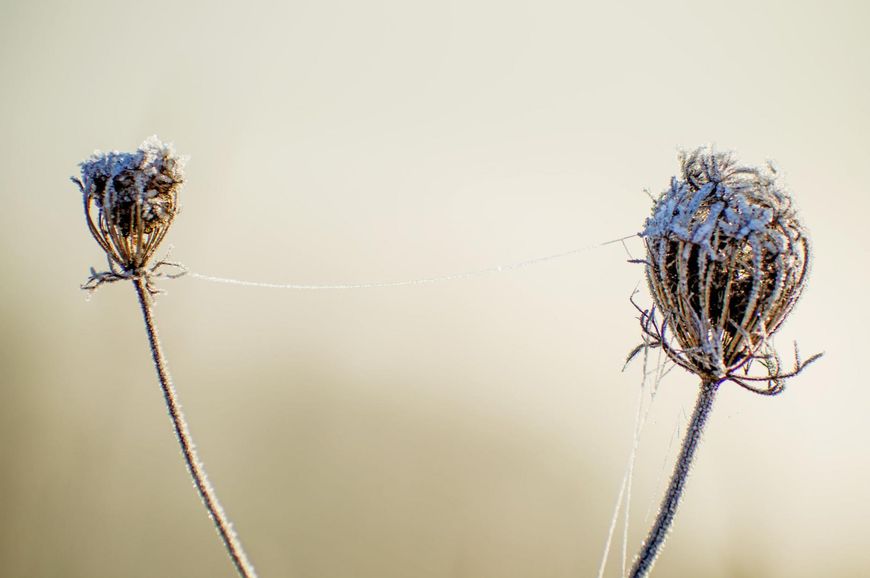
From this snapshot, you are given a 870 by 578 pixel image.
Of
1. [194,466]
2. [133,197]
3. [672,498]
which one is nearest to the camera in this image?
[672,498]

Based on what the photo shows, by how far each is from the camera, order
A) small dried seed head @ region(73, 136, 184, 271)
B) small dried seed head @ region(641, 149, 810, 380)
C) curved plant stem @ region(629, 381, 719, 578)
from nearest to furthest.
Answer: curved plant stem @ region(629, 381, 719, 578)
small dried seed head @ region(641, 149, 810, 380)
small dried seed head @ region(73, 136, 184, 271)

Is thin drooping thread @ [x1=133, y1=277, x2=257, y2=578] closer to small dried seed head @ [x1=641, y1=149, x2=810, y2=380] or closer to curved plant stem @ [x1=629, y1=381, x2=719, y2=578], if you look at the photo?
curved plant stem @ [x1=629, y1=381, x2=719, y2=578]

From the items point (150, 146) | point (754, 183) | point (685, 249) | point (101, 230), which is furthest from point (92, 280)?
point (754, 183)

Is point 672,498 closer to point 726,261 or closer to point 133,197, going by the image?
point 726,261

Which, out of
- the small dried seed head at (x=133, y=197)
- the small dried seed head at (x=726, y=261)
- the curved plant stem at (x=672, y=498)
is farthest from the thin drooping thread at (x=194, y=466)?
the small dried seed head at (x=726, y=261)

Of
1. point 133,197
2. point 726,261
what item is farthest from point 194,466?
point 726,261

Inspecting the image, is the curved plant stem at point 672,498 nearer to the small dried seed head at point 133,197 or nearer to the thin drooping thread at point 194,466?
the thin drooping thread at point 194,466

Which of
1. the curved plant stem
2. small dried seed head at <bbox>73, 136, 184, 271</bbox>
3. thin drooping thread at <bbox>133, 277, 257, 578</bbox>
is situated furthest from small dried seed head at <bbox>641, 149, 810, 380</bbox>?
small dried seed head at <bbox>73, 136, 184, 271</bbox>
